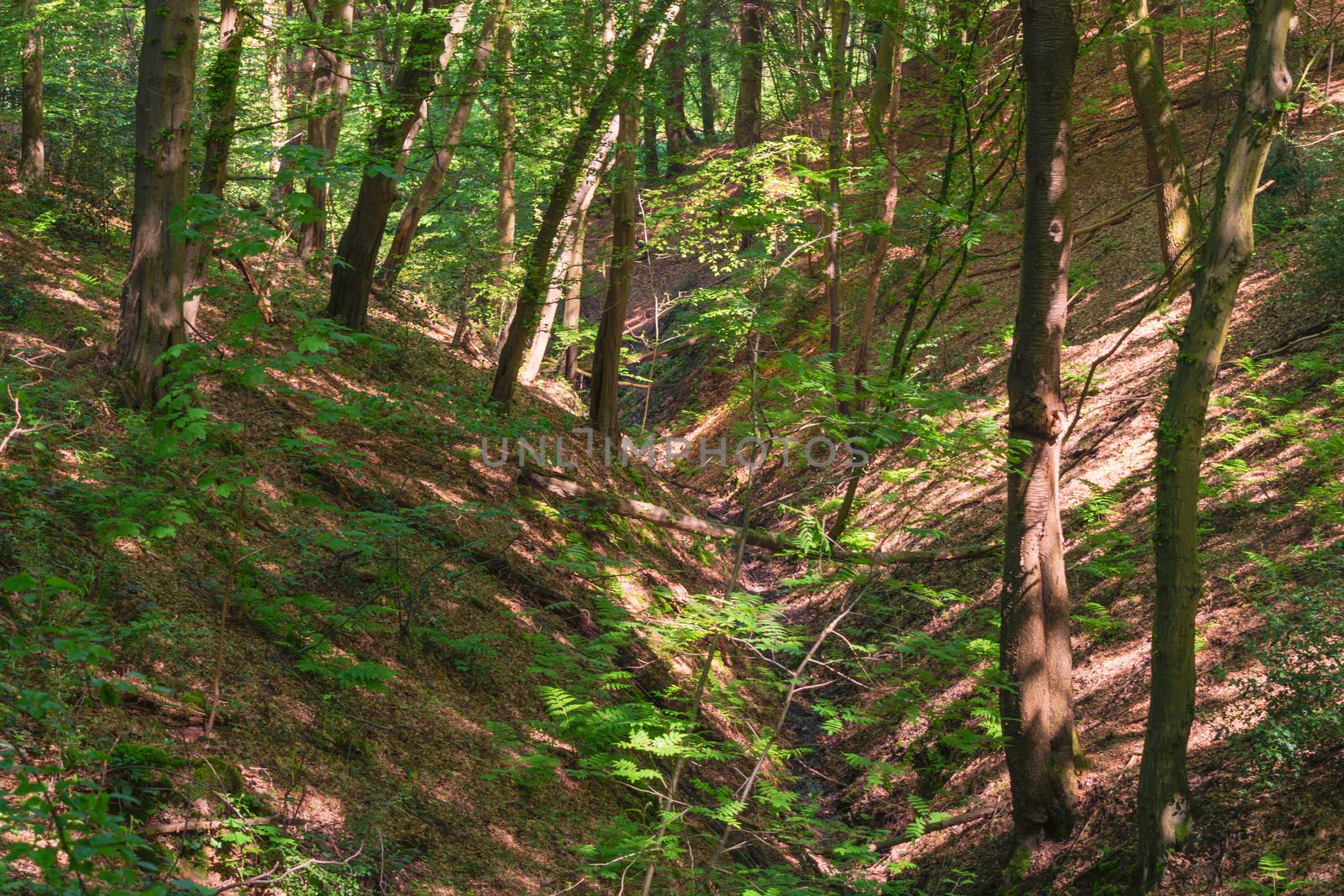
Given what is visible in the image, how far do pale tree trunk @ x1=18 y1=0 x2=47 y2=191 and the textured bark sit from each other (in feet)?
39.1

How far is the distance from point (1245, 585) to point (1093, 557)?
1.91 metres

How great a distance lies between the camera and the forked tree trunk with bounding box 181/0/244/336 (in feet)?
26.3

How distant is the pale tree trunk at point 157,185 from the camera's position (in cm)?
698

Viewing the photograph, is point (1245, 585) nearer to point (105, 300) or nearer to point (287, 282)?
point (105, 300)

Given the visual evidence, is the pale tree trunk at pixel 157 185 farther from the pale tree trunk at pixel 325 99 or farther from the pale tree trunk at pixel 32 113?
the pale tree trunk at pixel 32 113

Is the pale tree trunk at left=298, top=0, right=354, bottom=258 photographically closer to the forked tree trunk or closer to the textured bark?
the forked tree trunk

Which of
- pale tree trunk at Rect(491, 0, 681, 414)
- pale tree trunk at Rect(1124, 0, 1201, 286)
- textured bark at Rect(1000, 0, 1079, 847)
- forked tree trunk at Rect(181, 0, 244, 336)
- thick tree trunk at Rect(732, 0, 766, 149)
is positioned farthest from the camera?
thick tree trunk at Rect(732, 0, 766, 149)

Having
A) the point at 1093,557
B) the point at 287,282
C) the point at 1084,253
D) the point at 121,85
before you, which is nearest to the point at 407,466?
the point at 287,282

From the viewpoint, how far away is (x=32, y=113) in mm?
11844

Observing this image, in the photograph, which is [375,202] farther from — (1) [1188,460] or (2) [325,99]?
(1) [1188,460]

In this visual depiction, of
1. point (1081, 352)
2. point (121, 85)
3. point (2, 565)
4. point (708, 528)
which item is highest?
point (121, 85)

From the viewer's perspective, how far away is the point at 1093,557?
30.0 ft

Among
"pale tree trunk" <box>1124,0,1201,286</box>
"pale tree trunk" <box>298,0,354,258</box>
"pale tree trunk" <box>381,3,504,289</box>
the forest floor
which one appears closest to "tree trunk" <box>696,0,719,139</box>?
"pale tree trunk" <box>381,3,504,289</box>

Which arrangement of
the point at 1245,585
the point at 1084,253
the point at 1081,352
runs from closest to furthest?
the point at 1245,585
the point at 1081,352
the point at 1084,253
